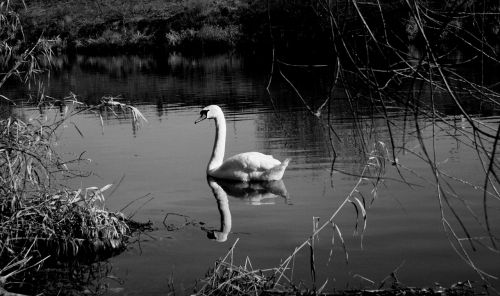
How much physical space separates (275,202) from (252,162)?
5.15 ft

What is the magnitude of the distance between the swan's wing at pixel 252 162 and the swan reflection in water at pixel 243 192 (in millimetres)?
264

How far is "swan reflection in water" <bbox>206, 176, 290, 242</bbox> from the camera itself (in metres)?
10.3

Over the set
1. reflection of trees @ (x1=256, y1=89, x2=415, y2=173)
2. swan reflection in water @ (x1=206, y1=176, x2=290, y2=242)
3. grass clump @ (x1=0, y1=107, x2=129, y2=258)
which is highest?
grass clump @ (x1=0, y1=107, x2=129, y2=258)

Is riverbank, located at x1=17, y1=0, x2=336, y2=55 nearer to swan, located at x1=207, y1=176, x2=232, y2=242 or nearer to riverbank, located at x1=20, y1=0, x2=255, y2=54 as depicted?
riverbank, located at x1=20, y1=0, x2=255, y2=54

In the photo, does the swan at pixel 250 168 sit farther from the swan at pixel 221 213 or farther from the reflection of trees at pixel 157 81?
the reflection of trees at pixel 157 81

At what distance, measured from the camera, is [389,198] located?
395 inches

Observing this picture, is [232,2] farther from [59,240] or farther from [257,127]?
[59,240]

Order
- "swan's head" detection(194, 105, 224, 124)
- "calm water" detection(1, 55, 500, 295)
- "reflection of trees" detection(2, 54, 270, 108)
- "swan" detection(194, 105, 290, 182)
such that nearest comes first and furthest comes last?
"calm water" detection(1, 55, 500, 295), "swan" detection(194, 105, 290, 182), "swan's head" detection(194, 105, 224, 124), "reflection of trees" detection(2, 54, 270, 108)

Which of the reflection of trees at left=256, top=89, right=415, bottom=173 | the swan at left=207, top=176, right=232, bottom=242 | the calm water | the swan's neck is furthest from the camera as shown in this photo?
the swan's neck

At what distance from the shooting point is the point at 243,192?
1159cm

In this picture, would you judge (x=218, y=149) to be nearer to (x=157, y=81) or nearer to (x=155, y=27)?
(x=157, y=81)

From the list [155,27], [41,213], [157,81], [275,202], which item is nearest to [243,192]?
[275,202]

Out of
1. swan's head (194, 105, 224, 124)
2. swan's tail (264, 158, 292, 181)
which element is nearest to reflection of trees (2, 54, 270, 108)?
swan's head (194, 105, 224, 124)

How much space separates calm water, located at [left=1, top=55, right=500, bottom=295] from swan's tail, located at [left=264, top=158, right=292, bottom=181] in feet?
0.53
